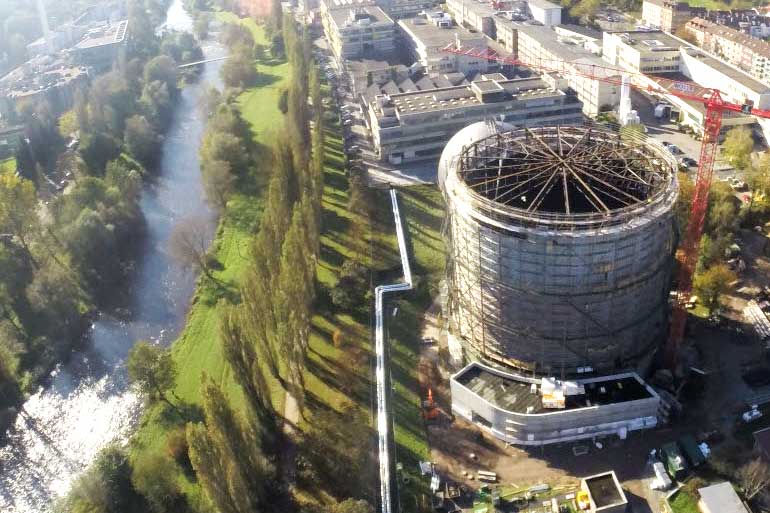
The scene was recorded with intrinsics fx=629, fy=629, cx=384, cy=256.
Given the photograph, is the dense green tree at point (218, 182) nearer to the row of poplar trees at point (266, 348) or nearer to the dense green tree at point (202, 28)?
the row of poplar trees at point (266, 348)

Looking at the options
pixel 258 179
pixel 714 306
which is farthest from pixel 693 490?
pixel 258 179

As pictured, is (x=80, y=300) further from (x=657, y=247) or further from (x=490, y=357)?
(x=657, y=247)

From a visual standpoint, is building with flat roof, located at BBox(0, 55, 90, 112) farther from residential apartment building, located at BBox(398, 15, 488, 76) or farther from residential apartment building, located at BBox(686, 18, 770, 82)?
residential apartment building, located at BBox(686, 18, 770, 82)

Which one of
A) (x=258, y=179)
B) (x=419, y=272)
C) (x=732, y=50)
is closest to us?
(x=419, y=272)

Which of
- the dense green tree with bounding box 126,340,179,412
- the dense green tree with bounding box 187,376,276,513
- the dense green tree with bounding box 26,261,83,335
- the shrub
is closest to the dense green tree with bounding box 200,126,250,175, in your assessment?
the dense green tree with bounding box 26,261,83,335

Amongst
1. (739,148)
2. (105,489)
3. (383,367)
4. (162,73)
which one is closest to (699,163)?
(739,148)

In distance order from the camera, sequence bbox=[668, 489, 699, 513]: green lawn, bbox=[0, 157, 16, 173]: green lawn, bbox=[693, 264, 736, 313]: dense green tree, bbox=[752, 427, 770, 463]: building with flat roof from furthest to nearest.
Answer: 1. bbox=[0, 157, 16, 173]: green lawn
2. bbox=[693, 264, 736, 313]: dense green tree
3. bbox=[752, 427, 770, 463]: building with flat roof
4. bbox=[668, 489, 699, 513]: green lawn
